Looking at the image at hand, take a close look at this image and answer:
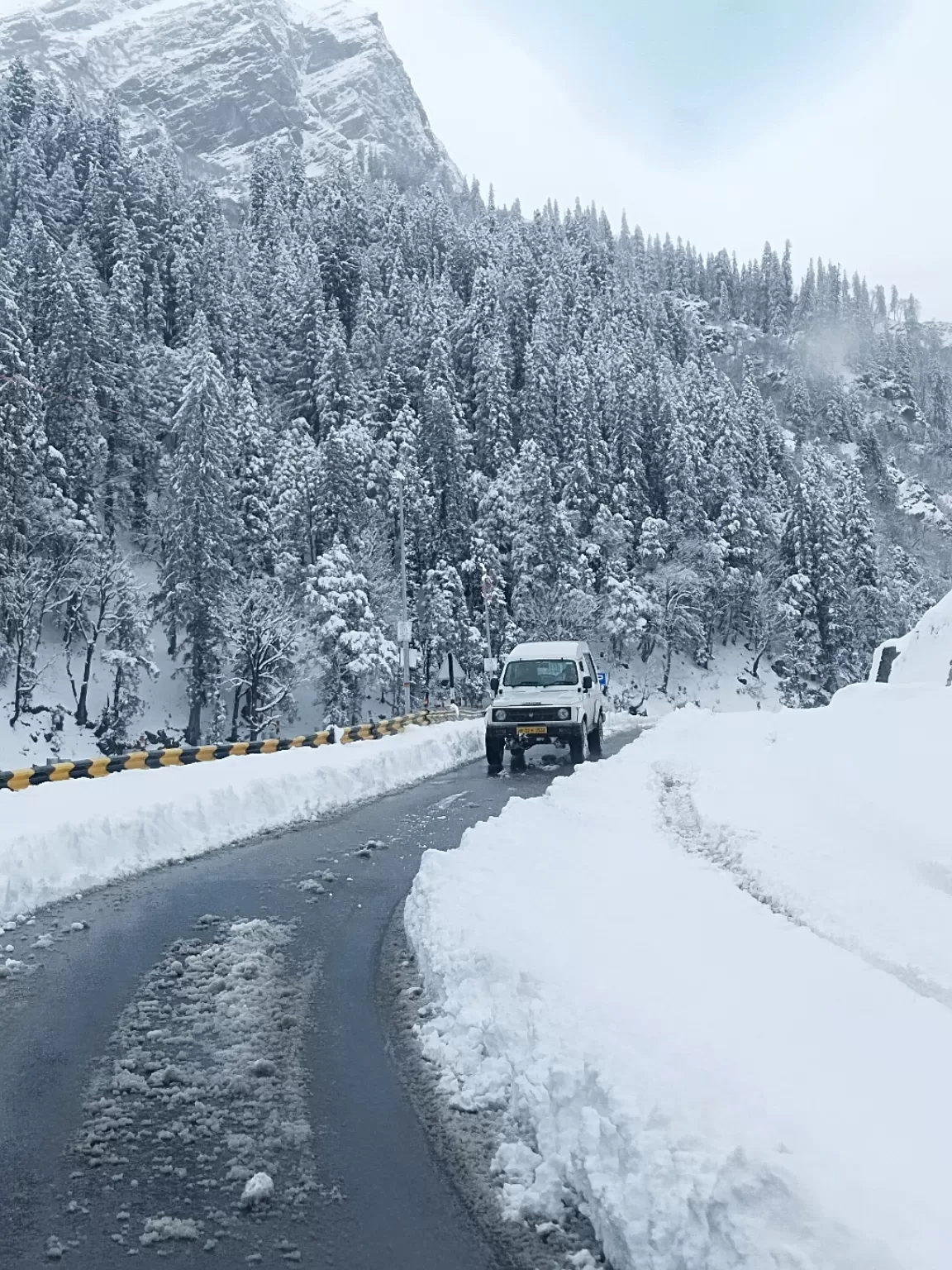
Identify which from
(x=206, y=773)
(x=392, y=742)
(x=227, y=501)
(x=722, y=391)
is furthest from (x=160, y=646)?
(x=722, y=391)

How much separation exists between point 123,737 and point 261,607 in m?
9.02

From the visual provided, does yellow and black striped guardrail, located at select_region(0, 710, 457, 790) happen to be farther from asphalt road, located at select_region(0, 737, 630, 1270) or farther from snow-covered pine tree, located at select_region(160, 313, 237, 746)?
snow-covered pine tree, located at select_region(160, 313, 237, 746)

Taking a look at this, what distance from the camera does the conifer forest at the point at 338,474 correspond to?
1885 inches

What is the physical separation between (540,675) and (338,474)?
34.0 metres

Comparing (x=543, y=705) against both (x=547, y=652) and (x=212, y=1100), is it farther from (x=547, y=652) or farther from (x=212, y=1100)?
(x=212, y=1100)

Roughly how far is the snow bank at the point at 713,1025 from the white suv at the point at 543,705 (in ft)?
28.4

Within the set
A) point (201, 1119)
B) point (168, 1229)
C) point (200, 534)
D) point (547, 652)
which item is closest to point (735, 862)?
point (201, 1119)

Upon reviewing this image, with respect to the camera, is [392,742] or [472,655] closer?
[392,742]

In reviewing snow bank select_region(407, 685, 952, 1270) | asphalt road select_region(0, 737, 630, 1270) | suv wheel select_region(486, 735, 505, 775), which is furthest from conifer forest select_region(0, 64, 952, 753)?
snow bank select_region(407, 685, 952, 1270)

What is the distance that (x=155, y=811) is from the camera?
11891 millimetres

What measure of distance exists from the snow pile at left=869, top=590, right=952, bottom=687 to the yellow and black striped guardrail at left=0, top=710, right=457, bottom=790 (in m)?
13.9

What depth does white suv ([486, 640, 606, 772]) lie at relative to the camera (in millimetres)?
19891

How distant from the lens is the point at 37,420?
43.8 m

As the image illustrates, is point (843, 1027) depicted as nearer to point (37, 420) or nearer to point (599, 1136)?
point (599, 1136)
